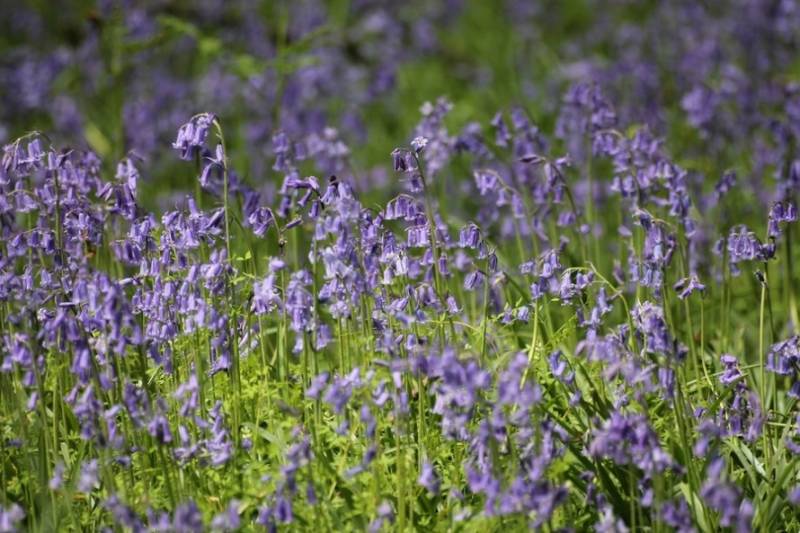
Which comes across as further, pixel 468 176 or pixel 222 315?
pixel 468 176

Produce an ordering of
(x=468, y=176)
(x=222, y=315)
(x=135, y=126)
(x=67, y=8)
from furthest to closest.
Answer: (x=67, y=8)
(x=135, y=126)
(x=468, y=176)
(x=222, y=315)

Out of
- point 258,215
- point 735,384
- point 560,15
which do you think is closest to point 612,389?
point 735,384

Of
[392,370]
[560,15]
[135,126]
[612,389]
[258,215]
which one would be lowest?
[612,389]

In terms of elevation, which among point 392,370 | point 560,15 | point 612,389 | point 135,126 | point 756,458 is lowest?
point 756,458

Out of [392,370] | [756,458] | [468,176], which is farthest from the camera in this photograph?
[468,176]

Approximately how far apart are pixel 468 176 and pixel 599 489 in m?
4.52

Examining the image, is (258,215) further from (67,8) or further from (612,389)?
Answer: (67,8)

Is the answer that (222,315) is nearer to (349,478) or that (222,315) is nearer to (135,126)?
(349,478)

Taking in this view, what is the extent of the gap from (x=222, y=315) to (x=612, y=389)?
4.74 ft

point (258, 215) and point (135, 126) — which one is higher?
point (135, 126)

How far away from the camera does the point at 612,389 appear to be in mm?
4215

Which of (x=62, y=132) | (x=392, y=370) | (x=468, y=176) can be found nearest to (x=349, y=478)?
(x=392, y=370)

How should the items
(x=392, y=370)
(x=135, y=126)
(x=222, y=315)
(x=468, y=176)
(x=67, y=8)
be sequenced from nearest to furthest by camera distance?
(x=392, y=370) → (x=222, y=315) → (x=468, y=176) → (x=135, y=126) → (x=67, y=8)

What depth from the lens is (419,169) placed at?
394cm
